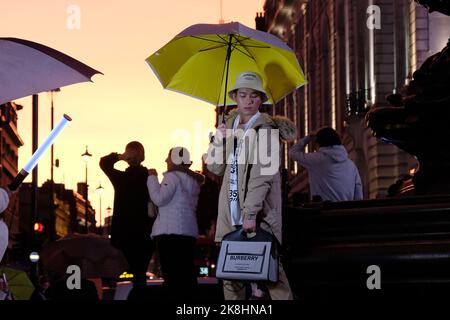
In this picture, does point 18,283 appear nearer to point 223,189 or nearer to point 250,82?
point 223,189

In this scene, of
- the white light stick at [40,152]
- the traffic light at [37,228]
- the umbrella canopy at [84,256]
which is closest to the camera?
the white light stick at [40,152]

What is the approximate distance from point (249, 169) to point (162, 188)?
3023mm

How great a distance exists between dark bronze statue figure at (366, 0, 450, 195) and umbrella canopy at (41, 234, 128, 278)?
17.8ft

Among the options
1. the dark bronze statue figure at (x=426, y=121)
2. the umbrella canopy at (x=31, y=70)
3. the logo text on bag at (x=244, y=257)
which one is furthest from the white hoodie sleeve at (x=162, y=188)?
the logo text on bag at (x=244, y=257)

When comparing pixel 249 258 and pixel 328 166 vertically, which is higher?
pixel 328 166

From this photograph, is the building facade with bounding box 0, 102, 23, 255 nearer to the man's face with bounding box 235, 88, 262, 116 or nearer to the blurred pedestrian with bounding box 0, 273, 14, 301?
the blurred pedestrian with bounding box 0, 273, 14, 301

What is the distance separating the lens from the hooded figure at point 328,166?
1222 centimetres

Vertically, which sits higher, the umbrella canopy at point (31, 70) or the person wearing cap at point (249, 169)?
the umbrella canopy at point (31, 70)

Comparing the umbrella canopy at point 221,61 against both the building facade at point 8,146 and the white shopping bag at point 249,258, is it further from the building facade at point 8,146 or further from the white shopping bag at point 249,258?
the building facade at point 8,146

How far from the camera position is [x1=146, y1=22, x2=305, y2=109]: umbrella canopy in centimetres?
1022

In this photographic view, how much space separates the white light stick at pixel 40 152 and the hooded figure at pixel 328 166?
155 inches

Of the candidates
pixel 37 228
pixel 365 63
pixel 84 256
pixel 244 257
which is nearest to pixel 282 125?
pixel 244 257

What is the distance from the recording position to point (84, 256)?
1552 centimetres
